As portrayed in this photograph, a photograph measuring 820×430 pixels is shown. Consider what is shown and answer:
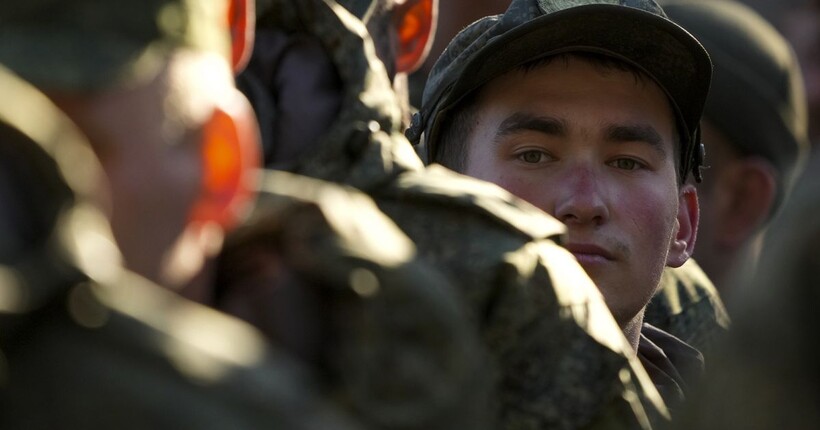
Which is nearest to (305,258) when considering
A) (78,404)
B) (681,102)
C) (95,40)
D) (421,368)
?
(421,368)

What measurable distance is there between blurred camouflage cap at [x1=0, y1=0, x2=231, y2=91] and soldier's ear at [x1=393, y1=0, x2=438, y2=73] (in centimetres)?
192

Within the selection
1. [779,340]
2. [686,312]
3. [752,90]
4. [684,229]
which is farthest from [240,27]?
[752,90]

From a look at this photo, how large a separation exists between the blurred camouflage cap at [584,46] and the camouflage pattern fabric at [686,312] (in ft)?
2.20

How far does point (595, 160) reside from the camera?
3.89 m

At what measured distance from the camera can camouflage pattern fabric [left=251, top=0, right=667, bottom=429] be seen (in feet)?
9.27

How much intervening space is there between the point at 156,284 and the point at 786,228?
26.3 inches

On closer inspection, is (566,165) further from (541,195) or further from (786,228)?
(786,228)

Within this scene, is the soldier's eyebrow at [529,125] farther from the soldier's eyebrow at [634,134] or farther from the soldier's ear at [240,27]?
the soldier's ear at [240,27]

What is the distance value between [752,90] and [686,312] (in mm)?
1931

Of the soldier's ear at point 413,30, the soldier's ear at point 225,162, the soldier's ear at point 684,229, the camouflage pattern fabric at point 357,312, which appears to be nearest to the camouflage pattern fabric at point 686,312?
the soldier's ear at point 684,229

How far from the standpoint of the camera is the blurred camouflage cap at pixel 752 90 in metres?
6.46

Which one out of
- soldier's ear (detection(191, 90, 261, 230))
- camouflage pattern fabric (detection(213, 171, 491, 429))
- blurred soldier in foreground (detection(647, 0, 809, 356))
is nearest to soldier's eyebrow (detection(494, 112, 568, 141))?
camouflage pattern fabric (detection(213, 171, 491, 429))

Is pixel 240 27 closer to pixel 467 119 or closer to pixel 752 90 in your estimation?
pixel 467 119

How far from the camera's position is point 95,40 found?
1957 millimetres
